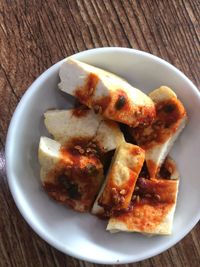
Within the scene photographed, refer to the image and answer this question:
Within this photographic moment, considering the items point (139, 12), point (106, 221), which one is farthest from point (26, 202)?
point (139, 12)

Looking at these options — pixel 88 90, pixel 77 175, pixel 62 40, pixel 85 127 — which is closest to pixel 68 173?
pixel 77 175

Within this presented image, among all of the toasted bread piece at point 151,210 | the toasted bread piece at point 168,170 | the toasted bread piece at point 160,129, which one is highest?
the toasted bread piece at point 160,129

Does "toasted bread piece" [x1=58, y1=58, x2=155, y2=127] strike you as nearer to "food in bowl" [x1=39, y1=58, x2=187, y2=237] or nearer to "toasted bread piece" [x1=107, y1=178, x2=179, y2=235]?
"food in bowl" [x1=39, y1=58, x2=187, y2=237]

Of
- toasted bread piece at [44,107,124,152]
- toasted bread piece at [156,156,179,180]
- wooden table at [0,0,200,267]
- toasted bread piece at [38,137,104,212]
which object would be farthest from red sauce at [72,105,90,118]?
toasted bread piece at [156,156,179,180]

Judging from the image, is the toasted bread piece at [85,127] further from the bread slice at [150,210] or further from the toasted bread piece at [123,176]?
the bread slice at [150,210]

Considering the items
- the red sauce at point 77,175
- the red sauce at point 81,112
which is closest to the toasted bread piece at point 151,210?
the red sauce at point 77,175

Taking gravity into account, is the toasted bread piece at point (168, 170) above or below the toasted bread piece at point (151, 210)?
above

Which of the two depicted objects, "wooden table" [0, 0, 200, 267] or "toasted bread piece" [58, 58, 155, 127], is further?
"wooden table" [0, 0, 200, 267]
